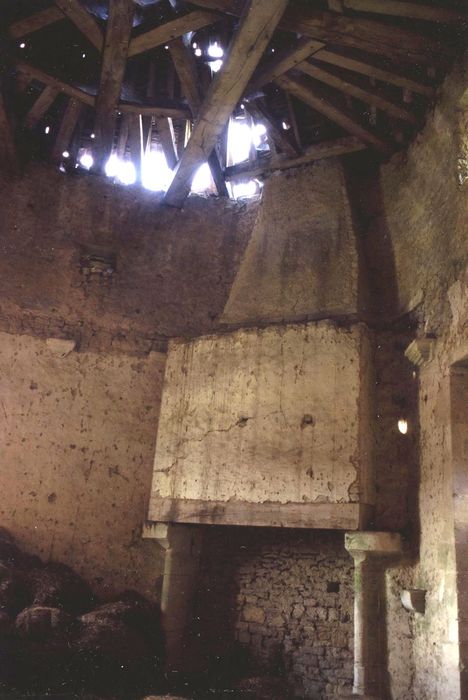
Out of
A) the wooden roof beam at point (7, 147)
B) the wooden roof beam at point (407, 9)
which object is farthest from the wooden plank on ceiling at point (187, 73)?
the wooden roof beam at point (7, 147)

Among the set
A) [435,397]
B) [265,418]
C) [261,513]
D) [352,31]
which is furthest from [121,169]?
[435,397]

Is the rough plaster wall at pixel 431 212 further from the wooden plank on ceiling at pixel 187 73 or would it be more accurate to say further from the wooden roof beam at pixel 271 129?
the wooden plank on ceiling at pixel 187 73

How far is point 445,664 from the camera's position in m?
5.05

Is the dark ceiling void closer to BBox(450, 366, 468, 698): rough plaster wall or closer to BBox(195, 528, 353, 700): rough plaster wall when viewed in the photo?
BBox(450, 366, 468, 698): rough plaster wall

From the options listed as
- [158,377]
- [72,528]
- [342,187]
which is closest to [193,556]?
[72,528]

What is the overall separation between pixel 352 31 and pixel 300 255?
2736 millimetres

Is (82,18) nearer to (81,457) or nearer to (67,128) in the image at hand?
(67,128)

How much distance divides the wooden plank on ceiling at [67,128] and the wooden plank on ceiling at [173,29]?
174 centimetres

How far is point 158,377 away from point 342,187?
11.9 ft

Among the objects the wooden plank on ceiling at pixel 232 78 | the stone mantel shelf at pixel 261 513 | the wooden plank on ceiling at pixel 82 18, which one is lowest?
the stone mantel shelf at pixel 261 513

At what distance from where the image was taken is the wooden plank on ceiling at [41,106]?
7.52 meters

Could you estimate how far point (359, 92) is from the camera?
6.96 metres

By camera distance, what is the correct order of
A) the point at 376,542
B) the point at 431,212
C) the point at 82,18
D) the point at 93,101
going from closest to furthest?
the point at 376,542
the point at 82,18
the point at 431,212
the point at 93,101

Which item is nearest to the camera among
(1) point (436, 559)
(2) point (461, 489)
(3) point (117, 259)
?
(2) point (461, 489)
